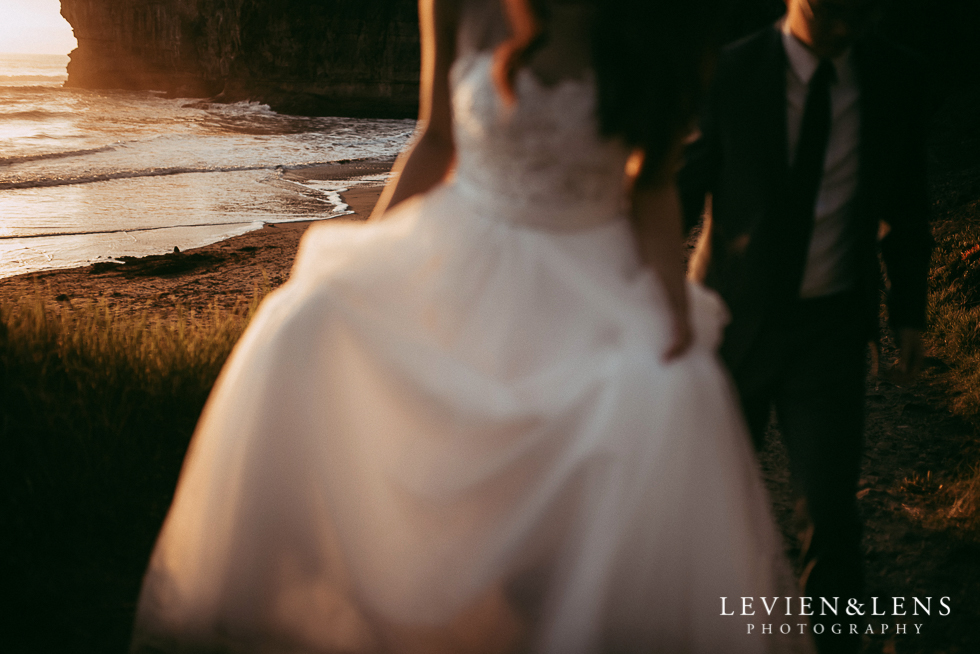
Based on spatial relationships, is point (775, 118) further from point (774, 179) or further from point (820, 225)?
point (820, 225)

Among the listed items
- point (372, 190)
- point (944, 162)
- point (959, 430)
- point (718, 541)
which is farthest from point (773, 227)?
point (372, 190)

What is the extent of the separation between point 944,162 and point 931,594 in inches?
258

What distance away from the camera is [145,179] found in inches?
526

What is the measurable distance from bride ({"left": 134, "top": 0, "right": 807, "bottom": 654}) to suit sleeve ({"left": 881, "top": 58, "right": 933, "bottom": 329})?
0.80m

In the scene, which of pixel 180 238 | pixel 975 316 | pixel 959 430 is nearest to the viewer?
pixel 959 430

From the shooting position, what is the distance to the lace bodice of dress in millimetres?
1549

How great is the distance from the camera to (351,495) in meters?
1.52

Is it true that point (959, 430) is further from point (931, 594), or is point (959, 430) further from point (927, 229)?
point (927, 229)

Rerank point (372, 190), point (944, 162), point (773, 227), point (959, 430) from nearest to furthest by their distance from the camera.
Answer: point (773, 227), point (959, 430), point (944, 162), point (372, 190)

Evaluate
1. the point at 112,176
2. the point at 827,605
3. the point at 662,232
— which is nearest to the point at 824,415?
the point at 827,605

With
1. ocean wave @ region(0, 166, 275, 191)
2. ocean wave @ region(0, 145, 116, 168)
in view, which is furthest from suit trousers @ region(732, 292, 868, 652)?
ocean wave @ region(0, 145, 116, 168)

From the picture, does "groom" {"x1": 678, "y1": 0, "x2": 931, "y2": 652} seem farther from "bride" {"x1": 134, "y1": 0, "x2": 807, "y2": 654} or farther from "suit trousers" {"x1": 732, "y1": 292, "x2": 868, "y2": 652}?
"bride" {"x1": 134, "y1": 0, "x2": 807, "y2": 654}

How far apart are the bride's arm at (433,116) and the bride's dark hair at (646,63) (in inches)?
7.7

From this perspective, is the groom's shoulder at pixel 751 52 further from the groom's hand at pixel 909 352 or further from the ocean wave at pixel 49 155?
the ocean wave at pixel 49 155
